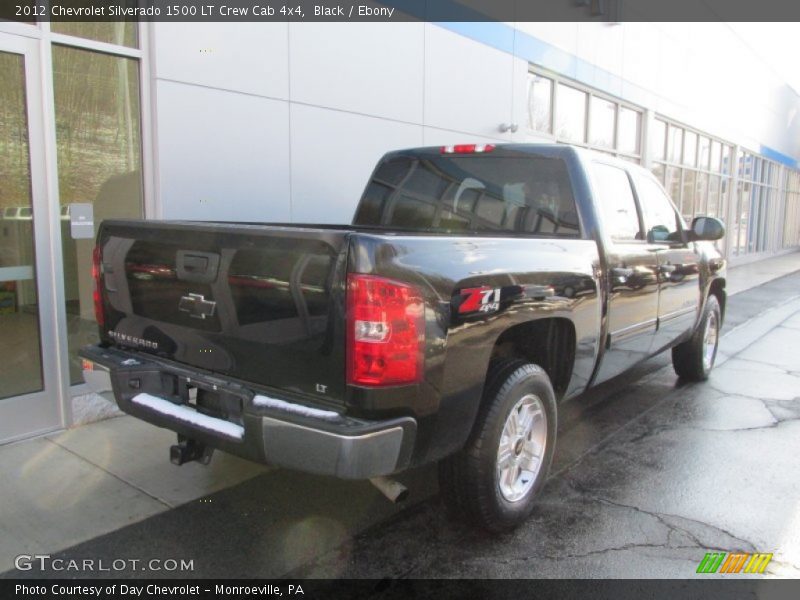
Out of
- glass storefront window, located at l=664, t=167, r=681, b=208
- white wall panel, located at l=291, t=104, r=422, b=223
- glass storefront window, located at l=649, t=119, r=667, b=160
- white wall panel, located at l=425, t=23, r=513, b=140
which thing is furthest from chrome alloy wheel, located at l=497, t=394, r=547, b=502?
glass storefront window, located at l=664, t=167, r=681, b=208

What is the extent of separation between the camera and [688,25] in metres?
15.9

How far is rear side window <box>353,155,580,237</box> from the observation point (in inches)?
162

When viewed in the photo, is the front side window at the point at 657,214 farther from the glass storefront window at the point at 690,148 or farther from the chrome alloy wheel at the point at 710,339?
the glass storefront window at the point at 690,148

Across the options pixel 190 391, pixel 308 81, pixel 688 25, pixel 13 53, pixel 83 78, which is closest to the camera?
pixel 190 391

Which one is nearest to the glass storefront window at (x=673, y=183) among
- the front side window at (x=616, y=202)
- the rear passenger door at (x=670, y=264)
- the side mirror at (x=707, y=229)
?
the rear passenger door at (x=670, y=264)

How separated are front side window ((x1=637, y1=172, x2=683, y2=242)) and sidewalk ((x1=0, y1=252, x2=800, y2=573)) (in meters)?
3.22

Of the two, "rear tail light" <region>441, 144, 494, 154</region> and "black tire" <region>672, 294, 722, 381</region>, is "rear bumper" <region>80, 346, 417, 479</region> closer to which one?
"rear tail light" <region>441, 144, 494, 154</region>

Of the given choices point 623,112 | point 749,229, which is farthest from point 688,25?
point 749,229

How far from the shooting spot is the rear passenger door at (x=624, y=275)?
4.15m

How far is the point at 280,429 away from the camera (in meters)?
2.59

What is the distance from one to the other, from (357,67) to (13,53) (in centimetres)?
328

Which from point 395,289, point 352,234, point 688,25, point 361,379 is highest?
point 688,25

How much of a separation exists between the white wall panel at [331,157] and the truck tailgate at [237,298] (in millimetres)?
3024

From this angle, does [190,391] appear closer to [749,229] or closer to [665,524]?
[665,524]
